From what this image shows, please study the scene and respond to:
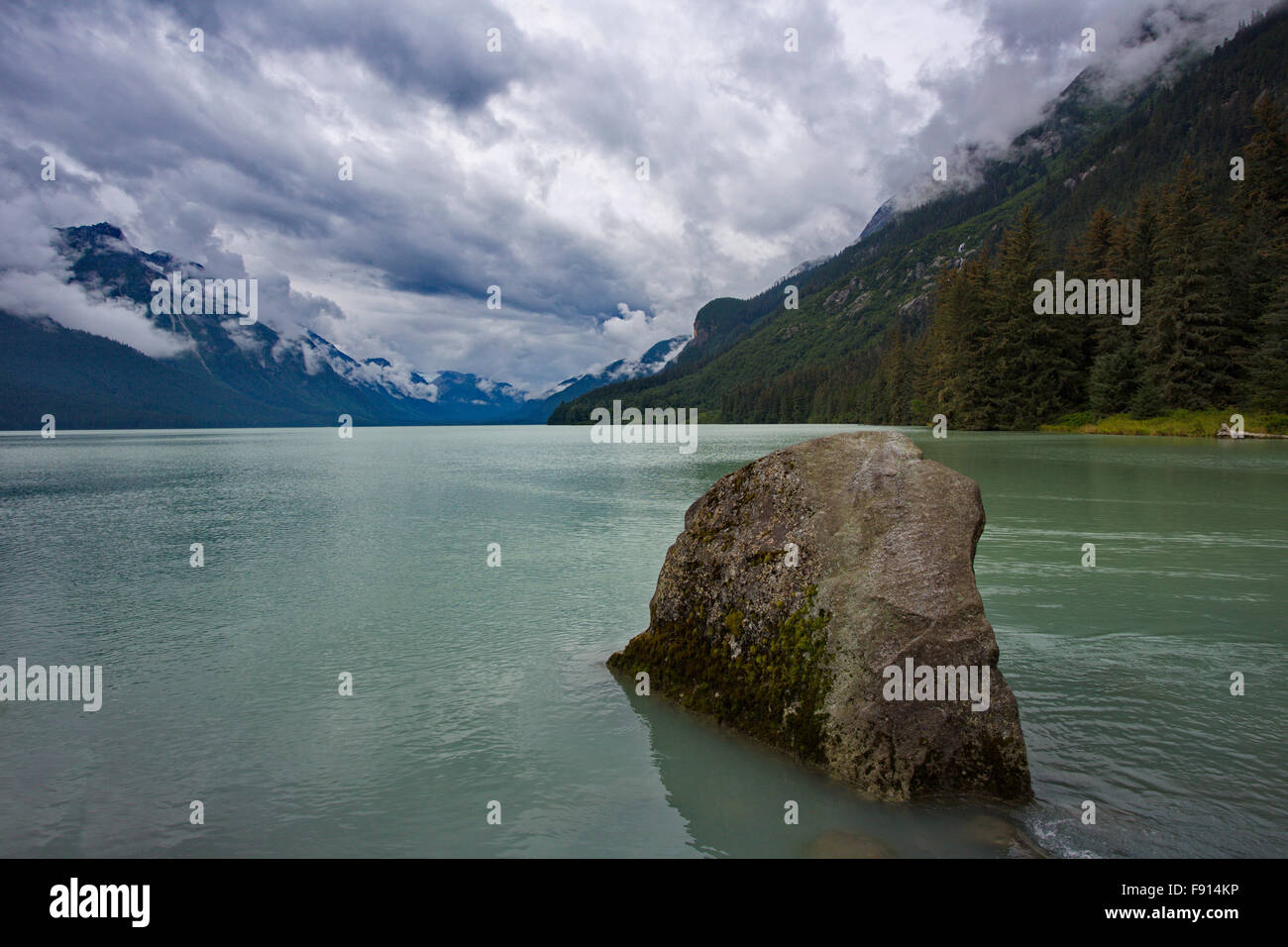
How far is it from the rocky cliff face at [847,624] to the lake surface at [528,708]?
0.45 meters

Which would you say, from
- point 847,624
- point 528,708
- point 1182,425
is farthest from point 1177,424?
point 528,708

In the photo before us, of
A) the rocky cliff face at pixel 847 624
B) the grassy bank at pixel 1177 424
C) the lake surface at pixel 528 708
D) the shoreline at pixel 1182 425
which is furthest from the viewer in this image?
the grassy bank at pixel 1177 424

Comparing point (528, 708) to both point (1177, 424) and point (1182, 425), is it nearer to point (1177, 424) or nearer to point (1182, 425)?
point (1182, 425)

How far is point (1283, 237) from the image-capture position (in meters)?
62.3

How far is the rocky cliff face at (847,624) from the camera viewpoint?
679cm

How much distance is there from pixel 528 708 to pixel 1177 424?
78.5 meters

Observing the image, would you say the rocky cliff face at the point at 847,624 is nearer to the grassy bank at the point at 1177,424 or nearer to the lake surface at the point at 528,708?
the lake surface at the point at 528,708

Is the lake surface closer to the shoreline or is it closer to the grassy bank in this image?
the shoreline

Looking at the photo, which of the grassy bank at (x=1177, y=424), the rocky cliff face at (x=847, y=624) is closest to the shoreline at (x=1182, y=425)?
the grassy bank at (x=1177, y=424)

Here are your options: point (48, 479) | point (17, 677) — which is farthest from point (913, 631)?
point (48, 479)

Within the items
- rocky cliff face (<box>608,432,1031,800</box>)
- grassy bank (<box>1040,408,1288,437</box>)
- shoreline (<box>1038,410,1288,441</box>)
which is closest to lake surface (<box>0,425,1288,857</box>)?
rocky cliff face (<box>608,432,1031,800</box>)
